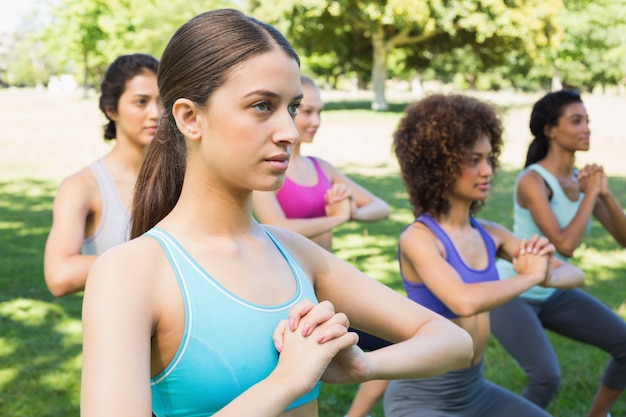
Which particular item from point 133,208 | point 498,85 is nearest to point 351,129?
point 133,208

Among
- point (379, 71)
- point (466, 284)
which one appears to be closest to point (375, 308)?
point (466, 284)

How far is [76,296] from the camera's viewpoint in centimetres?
723

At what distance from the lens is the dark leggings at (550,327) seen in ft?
13.1

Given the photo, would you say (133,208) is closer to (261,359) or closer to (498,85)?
(261,359)

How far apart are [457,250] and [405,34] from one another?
103 feet

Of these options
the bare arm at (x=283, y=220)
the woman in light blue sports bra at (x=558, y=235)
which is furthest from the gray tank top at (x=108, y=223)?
the woman in light blue sports bra at (x=558, y=235)

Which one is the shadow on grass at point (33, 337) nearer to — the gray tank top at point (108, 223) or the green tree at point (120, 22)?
the gray tank top at point (108, 223)

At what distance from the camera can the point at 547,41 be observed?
3142 centimetres

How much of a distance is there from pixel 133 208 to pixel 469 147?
2.07 metres

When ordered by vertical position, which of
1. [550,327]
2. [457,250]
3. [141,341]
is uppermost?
[141,341]

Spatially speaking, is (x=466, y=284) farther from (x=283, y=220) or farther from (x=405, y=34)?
(x=405, y=34)

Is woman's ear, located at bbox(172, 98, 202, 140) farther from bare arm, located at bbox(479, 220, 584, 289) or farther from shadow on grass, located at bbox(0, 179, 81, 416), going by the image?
shadow on grass, located at bbox(0, 179, 81, 416)

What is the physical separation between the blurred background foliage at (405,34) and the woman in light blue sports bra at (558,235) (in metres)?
0.94

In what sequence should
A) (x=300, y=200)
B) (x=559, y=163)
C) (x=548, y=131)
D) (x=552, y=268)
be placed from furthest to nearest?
(x=548, y=131) < (x=559, y=163) < (x=300, y=200) < (x=552, y=268)
